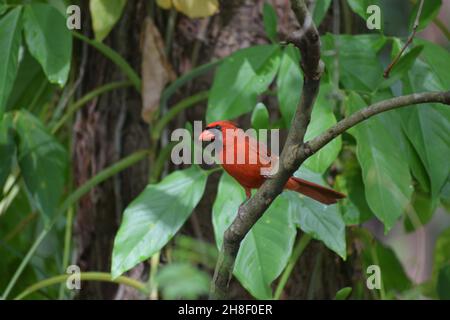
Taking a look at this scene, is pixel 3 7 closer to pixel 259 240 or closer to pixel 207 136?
pixel 207 136

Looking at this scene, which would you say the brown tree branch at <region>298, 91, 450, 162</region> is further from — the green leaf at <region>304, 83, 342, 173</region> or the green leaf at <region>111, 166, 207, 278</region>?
the green leaf at <region>111, 166, 207, 278</region>

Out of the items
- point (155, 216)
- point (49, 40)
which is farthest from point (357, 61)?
point (49, 40)

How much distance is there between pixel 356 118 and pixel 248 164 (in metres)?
0.46

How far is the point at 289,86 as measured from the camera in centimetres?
159

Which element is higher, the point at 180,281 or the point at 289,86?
the point at 289,86

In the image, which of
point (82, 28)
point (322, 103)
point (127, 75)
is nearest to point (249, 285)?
point (322, 103)

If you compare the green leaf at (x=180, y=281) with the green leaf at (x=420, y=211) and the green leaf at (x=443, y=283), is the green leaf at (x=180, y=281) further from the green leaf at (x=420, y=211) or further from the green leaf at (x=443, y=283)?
the green leaf at (x=420, y=211)

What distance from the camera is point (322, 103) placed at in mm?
1546

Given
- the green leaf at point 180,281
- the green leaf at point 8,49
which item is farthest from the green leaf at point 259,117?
the green leaf at point 180,281

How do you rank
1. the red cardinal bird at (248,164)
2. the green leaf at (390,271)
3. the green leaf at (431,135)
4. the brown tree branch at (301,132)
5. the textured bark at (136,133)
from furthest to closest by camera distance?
the green leaf at (390,271) < the textured bark at (136,133) < the green leaf at (431,135) < the red cardinal bird at (248,164) < the brown tree branch at (301,132)

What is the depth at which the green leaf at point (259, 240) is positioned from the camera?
4.91ft

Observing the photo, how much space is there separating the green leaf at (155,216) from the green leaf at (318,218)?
0.63ft

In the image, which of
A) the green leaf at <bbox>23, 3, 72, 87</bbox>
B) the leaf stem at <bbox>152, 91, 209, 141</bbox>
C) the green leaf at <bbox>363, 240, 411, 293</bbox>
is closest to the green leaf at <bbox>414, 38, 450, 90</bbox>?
the leaf stem at <bbox>152, 91, 209, 141</bbox>

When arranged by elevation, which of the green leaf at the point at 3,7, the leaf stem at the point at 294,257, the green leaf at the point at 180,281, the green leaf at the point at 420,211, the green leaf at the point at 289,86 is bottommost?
the green leaf at the point at 180,281
